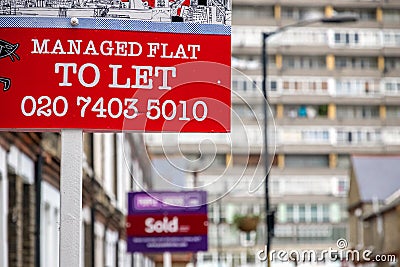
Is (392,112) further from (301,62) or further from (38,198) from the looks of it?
(38,198)

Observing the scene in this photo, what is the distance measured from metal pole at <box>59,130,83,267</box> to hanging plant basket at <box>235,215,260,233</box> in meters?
74.9

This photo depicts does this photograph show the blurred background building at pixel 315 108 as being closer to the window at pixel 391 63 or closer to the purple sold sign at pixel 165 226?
the window at pixel 391 63

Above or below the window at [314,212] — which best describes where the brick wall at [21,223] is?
above

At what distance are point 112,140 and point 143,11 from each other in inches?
1289

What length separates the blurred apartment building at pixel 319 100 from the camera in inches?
3880

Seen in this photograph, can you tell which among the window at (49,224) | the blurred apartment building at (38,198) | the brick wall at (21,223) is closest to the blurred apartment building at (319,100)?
the blurred apartment building at (38,198)

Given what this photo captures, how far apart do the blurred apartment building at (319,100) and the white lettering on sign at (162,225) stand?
224 feet

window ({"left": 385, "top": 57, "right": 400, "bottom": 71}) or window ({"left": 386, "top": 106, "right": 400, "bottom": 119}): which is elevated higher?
window ({"left": 385, "top": 57, "right": 400, "bottom": 71})

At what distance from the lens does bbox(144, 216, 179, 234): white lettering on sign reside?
2917cm

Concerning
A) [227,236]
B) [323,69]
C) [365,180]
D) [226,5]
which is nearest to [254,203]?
[227,236]

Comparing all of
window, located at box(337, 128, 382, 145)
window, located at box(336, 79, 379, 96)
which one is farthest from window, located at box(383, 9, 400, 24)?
window, located at box(337, 128, 382, 145)

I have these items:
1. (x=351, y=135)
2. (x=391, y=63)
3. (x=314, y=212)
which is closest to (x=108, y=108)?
(x=314, y=212)

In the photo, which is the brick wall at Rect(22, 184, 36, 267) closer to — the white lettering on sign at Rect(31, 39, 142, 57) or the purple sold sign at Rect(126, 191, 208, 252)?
the purple sold sign at Rect(126, 191, 208, 252)

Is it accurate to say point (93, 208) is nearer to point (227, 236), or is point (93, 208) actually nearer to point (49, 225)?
point (49, 225)
